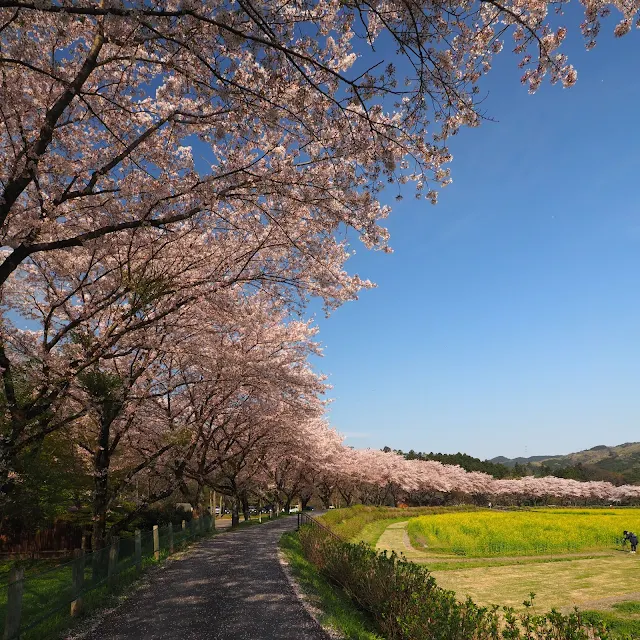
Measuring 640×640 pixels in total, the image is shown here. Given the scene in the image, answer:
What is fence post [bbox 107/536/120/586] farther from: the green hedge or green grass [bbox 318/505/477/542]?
green grass [bbox 318/505/477/542]

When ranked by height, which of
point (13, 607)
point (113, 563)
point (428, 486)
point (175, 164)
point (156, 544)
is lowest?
point (428, 486)

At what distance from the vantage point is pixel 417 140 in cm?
616

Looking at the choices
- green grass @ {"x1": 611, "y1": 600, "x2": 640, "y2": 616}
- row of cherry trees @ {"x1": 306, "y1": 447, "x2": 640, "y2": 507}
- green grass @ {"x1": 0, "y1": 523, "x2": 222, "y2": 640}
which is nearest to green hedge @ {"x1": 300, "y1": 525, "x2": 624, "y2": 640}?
green grass @ {"x1": 611, "y1": 600, "x2": 640, "y2": 616}

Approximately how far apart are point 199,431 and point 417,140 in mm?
15158

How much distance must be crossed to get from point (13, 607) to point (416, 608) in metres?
6.18

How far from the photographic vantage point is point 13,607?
22.2ft

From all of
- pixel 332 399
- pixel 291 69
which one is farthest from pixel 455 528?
pixel 291 69

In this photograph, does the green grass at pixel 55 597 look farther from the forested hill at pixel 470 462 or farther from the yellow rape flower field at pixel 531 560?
the forested hill at pixel 470 462

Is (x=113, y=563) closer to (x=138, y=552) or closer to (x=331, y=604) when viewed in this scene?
(x=138, y=552)

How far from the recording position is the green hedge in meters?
5.75

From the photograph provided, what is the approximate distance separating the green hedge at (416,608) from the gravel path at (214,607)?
138 centimetres

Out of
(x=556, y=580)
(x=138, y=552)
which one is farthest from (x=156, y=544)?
(x=556, y=580)

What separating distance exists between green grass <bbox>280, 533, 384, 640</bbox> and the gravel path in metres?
0.39

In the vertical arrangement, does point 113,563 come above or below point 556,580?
above
